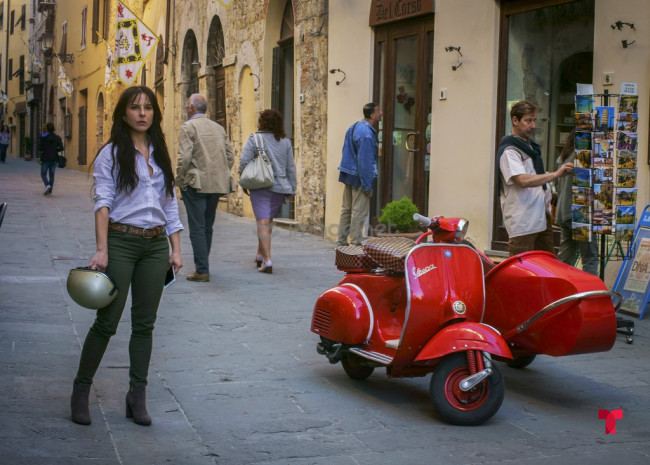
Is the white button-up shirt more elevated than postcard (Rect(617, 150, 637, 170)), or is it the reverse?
postcard (Rect(617, 150, 637, 170))

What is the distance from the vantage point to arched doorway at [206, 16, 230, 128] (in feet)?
66.6

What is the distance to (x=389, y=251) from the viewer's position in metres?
5.24

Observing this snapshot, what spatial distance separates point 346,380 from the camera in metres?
5.78

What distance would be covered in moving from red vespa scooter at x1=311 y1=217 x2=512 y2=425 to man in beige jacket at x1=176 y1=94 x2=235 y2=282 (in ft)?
13.1

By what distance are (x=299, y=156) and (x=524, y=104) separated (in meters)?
8.55

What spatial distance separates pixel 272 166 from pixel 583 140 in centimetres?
412

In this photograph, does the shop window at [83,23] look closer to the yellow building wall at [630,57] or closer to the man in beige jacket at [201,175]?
the man in beige jacket at [201,175]

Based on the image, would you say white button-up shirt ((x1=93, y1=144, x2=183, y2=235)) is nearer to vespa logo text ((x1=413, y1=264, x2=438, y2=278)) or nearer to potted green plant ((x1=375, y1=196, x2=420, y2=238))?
vespa logo text ((x1=413, y1=264, x2=438, y2=278))

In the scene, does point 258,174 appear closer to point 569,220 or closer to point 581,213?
point 569,220

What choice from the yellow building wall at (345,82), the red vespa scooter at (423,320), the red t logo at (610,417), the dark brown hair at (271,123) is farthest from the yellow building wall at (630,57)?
the yellow building wall at (345,82)

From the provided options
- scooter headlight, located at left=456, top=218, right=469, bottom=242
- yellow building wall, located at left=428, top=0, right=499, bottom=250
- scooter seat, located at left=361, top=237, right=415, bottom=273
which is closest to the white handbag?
yellow building wall, located at left=428, top=0, right=499, bottom=250

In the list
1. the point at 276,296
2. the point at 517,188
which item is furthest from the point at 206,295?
the point at 517,188

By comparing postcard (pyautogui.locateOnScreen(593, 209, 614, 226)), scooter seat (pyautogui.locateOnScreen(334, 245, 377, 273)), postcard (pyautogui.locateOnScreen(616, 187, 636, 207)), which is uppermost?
postcard (pyautogui.locateOnScreen(616, 187, 636, 207))

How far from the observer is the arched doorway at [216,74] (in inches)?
799
